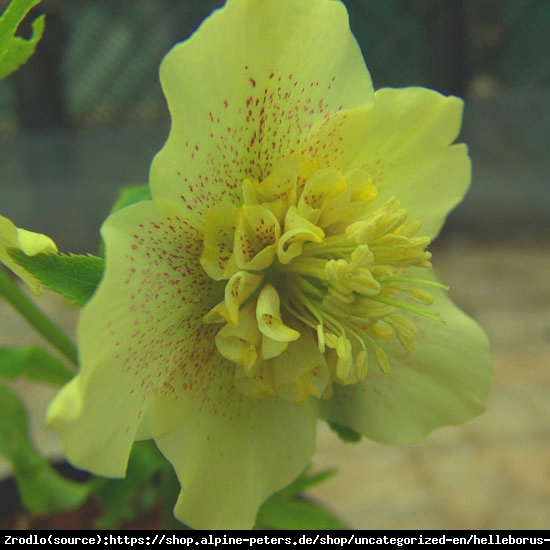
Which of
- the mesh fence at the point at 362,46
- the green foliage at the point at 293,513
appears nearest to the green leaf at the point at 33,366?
the green foliage at the point at 293,513

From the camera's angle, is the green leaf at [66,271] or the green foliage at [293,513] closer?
the green leaf at [66,271]

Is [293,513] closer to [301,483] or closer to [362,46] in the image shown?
[301,483]

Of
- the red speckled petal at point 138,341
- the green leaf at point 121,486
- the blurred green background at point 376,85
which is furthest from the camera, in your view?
the blurred green background at point 376,85

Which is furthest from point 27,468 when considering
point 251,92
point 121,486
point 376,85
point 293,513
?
point 376,85

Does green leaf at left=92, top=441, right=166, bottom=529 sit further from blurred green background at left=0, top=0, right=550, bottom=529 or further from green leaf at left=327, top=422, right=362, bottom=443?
blurred green background at left=0, top=0, right=550, bottom=529

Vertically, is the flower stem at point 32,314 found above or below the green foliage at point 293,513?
above

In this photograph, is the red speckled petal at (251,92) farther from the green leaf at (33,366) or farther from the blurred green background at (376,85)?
the blurred green background at (376,85)
